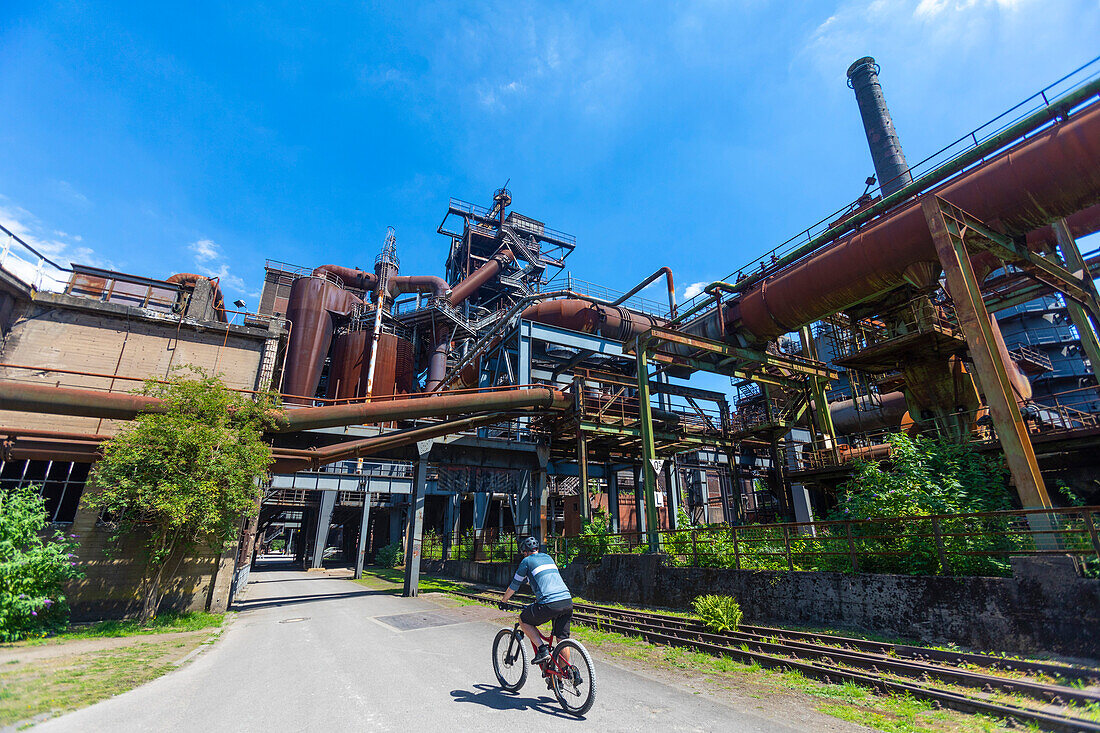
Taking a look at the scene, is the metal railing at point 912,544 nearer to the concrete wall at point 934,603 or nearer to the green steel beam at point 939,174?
the concrete wall at point 934,603

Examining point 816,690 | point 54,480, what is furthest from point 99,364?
point 816,690

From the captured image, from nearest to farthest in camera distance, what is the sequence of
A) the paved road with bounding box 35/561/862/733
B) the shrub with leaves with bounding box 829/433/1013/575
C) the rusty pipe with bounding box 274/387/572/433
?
the paved road with bounding box 35/561/862/733
the shrub with leaves with bounding box 829/433/1013/575
the rusty pipe with bounding box 274/387/572/433

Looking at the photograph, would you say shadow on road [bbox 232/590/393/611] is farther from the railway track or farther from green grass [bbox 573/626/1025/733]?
the railway track

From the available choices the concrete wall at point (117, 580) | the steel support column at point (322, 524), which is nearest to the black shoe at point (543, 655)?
the concrete wall at point (117, 580)

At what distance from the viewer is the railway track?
4.48 meters

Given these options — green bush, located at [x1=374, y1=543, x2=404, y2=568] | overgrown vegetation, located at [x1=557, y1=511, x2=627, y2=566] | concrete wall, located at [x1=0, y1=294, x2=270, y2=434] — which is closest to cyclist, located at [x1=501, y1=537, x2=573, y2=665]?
overgrown vegetation, located at [x1=557, y1=511, x2=627, y2=566]

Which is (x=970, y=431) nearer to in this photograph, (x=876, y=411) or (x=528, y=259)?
(x=876, y=411)

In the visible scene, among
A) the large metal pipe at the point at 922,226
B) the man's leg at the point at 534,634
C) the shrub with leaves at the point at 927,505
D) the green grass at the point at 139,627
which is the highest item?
the large metal pipe at the point at 922,226

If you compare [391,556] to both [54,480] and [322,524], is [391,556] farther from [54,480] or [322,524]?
[54,480]

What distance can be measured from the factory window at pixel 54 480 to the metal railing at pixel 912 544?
15.1m

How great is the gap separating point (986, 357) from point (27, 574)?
18.4 meters

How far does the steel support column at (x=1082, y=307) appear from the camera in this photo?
12.1 metres

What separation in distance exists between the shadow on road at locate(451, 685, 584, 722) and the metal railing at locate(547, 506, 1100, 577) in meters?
6.43

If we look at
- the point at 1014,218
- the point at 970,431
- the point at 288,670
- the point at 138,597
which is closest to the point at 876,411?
the point at 970,431
